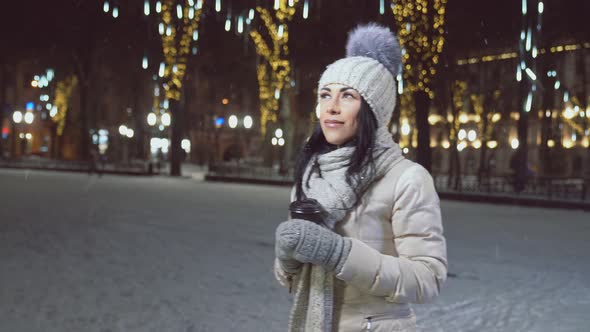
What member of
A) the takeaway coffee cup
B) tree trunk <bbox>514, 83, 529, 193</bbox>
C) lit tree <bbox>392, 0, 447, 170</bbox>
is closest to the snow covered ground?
the takeaway coffee cup

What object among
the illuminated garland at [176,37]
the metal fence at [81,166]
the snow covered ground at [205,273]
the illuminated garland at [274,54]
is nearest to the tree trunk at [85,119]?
the metal fence at [81,166]

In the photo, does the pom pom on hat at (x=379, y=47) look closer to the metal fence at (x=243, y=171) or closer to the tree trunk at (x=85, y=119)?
the metal fence at (x=243, y=171)

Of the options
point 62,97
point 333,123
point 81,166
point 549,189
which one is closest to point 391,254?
point 333,123

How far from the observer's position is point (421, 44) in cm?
2455

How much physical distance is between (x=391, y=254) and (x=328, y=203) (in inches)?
12.1

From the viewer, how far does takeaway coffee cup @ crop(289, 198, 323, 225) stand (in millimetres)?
2049

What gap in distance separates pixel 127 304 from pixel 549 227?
11.2m

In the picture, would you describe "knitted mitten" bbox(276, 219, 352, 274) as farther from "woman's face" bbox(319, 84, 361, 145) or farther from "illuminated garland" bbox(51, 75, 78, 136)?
"illuminated garland" bbox(51, 75, 78, 136)

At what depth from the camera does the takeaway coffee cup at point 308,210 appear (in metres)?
2.05

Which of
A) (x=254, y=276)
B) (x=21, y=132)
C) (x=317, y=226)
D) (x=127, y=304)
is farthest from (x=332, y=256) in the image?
(x=21, y=132)

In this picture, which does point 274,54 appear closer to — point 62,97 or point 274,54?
point 274,54

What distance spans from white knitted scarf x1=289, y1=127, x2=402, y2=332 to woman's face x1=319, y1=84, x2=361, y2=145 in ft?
0.18

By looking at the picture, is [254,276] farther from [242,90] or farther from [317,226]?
[242,90]

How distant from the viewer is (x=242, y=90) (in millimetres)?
62531
